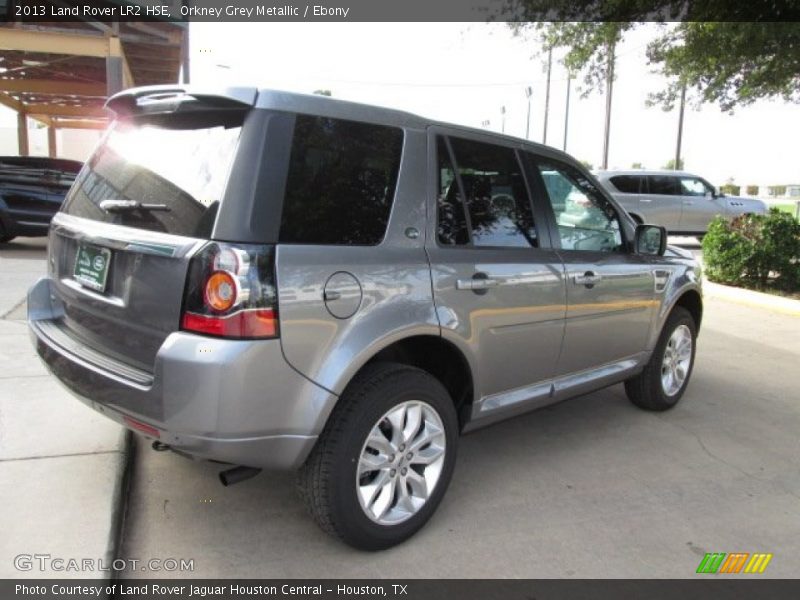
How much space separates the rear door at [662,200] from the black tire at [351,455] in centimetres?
1450

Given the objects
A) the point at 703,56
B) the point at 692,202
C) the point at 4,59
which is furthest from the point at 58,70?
the point at 692,202

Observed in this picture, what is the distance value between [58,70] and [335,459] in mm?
17932

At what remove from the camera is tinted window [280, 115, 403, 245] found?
2535 millimetres

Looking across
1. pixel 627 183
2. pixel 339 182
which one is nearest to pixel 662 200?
pixel 627 183

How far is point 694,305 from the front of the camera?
5.09 meters

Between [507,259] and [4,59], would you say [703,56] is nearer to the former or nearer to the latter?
[507,259]

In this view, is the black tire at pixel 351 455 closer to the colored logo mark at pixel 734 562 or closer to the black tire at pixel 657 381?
the colored logo mark at pixel 734 562

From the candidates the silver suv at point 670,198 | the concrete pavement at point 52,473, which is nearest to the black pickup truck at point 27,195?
the concrete pavement at point 52,473

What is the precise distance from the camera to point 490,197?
345 centimetres

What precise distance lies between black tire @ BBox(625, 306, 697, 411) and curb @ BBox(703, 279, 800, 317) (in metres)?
4.92

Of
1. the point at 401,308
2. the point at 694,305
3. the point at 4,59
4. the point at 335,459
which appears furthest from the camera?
the point at 4,59

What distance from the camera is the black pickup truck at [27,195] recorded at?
1093 centimetres

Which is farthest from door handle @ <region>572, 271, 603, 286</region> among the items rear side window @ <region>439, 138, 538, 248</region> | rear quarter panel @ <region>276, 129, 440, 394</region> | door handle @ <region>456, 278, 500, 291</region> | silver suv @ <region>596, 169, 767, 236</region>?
silver suv @ <region>596, 169, 767, 236</region>

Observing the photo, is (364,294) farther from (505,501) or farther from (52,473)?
(52,473)
